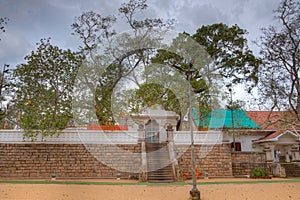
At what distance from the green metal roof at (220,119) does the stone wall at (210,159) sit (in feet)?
7.82

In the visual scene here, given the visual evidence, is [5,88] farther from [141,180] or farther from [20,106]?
[141,180]

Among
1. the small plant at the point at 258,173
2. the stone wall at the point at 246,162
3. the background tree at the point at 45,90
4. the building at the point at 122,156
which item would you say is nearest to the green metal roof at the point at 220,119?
the building at the point at 122,156

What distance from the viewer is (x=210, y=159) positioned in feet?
54.5

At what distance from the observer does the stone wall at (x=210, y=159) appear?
648 inches

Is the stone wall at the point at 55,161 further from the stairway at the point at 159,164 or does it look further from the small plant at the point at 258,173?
the small plant at the point at 258,173

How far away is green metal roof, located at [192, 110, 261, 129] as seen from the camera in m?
18.8

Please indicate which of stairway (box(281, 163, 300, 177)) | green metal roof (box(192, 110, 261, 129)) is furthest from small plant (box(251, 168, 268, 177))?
green metal roof (box(192, 110, 261, 129))

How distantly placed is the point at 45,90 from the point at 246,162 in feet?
42.1

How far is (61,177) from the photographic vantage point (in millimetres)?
15219

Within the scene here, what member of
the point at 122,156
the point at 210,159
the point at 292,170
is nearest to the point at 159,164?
the point at 122,156

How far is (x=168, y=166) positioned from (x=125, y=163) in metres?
2.59

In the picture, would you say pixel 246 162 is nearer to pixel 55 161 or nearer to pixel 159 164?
pixel 159 164

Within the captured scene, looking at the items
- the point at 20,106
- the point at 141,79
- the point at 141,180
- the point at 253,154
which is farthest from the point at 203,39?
the point at 20,106

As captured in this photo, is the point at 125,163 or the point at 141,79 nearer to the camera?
A: the point at 125,163
